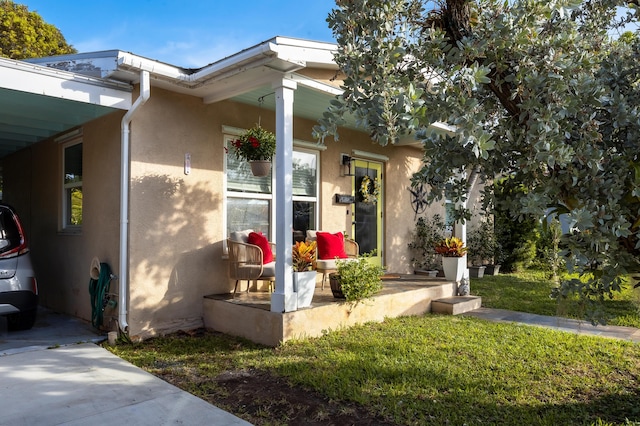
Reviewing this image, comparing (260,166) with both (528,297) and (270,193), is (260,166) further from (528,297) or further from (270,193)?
(528,297)

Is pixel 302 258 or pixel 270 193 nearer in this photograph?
pixel 302 258

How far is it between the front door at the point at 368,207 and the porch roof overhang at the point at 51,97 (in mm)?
4342

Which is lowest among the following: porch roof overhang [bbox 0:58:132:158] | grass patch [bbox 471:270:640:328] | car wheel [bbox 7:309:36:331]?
grass patch [bbox 471:270:640:328]

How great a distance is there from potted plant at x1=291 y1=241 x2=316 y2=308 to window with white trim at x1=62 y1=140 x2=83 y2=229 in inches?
129

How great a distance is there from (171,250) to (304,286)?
1728 mm

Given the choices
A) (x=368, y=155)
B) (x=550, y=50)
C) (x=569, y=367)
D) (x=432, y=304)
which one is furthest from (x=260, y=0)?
(x=569, y=367)

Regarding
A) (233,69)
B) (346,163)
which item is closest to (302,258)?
(233,69)

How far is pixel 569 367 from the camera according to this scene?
4.10m

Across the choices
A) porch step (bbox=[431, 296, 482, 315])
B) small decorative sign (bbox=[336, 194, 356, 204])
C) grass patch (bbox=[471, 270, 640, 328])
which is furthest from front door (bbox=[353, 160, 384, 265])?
grass patch (bbox=[471, 270, 640, 328])

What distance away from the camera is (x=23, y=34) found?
49.6ft

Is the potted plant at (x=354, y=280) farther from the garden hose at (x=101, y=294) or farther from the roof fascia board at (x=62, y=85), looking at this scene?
the roof fascia board at (x=62, y=85)

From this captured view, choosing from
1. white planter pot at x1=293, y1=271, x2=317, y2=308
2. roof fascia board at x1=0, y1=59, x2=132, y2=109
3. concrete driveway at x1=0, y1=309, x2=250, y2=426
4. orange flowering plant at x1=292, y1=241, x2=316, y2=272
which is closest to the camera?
concrete driveway at x1=0, y1=309, x2=250, y2=426

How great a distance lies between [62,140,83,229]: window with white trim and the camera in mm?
6211

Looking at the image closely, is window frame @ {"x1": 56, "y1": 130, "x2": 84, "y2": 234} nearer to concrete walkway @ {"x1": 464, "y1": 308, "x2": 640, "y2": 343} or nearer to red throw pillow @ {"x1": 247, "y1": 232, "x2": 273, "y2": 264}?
red throw pillow @ {"x1": 247, "y1": 232, "x2": 273, "y2": 264}
